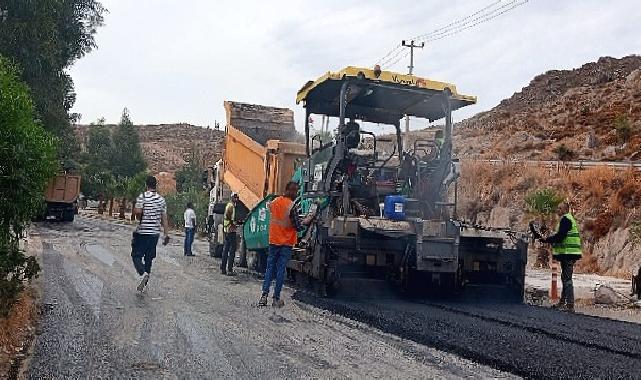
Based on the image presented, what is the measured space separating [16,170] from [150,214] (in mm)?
3063

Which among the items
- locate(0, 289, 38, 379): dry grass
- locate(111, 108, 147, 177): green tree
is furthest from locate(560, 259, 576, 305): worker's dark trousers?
locate(111, 108, 147, 177): green tree

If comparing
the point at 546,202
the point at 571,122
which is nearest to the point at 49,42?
the point at 546,202

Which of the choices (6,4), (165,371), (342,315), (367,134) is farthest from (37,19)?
(165,371)

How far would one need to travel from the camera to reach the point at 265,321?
6348 millimetres

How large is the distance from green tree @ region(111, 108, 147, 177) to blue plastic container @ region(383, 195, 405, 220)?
43.6 metres

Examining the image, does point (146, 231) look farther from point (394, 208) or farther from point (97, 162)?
point (97, 162)

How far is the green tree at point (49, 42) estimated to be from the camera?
1694 centimetres

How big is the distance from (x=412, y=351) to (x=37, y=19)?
1527 cm

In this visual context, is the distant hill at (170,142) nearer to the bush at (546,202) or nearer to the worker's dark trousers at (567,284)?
the bush at (546,202)

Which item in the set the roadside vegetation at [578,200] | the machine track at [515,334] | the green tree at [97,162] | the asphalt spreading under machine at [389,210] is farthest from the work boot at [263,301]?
the green tree at [97,162]

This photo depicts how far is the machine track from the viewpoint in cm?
485

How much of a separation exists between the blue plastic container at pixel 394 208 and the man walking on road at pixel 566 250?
1.95m

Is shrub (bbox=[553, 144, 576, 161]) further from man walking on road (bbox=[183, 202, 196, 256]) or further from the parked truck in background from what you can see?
man walking on road (bbox=[183, 202, 196, 256])

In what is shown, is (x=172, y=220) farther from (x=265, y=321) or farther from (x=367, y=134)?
(x=265, y=321)
